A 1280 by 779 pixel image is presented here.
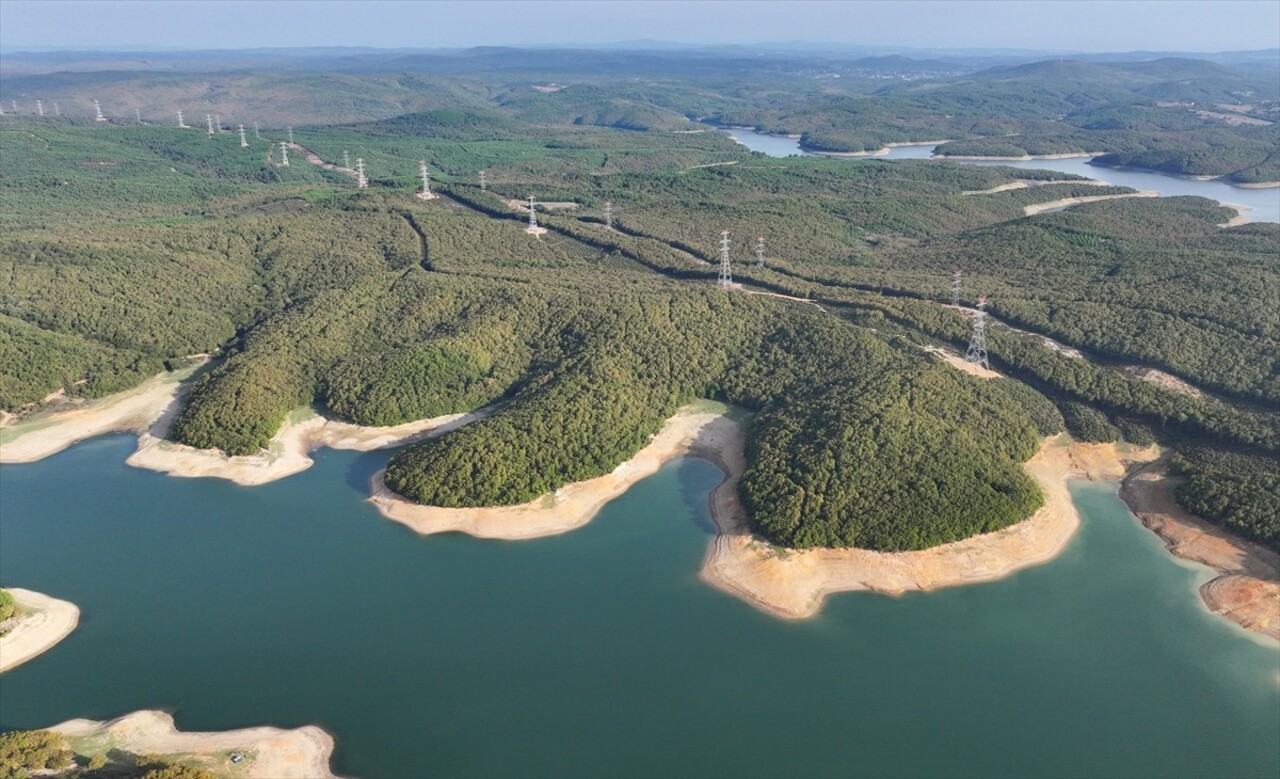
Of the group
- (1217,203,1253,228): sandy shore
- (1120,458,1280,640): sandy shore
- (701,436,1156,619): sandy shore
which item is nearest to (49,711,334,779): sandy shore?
(701,436,1156,619): sandy shore

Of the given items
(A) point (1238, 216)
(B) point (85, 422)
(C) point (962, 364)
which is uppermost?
(A) point (1238, 216)

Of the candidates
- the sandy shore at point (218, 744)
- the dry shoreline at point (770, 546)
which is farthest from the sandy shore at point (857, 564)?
the sandy shore at point (218, 744)

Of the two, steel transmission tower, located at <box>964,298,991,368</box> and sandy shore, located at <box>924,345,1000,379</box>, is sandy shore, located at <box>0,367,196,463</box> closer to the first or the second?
sandy shore, located at <box>924,345,1000,379</box>

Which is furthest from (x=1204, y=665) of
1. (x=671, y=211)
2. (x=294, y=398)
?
(x=671, y=211)

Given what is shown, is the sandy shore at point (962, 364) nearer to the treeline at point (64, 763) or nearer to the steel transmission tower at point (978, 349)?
the steel transmission tower at point (978, 349)

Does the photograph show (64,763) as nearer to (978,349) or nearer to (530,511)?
(530,511)

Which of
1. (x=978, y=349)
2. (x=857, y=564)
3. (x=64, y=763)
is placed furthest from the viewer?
(x=978, y=349)

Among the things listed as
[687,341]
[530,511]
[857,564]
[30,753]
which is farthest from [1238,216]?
[30,753]

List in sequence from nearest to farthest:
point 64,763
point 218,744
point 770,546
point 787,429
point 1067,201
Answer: point 64,763 < point 218,744 < point 770,546 < point 787,429 < point 1067,201
